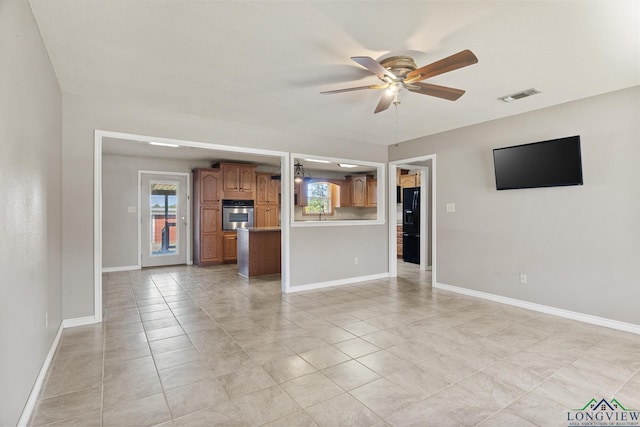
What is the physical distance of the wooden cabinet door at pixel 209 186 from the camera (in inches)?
285

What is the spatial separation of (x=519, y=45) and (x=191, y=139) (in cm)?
362

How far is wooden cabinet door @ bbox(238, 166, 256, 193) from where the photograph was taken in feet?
25.3

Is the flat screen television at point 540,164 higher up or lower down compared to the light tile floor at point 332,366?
higher up

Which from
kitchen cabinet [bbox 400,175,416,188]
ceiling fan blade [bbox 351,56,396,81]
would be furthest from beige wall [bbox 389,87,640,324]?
kitchen cabinet [bbox 400,175,416,188]

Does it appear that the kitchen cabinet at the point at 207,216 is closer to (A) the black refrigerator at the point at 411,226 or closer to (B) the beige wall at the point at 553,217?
(A) the black refrigerator at the point at 411,226

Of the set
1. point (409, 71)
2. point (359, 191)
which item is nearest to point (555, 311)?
point (409, 71)

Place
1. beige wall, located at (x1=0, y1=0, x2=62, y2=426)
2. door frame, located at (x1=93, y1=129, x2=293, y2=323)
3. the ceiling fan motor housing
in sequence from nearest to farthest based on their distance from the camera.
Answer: beige wall, located at (x1=0, y1=0, x2=62, y2=426) → the ceiling fan motor housing → door frame, located at (x1=93, y1=129, x2=293, y2=323)

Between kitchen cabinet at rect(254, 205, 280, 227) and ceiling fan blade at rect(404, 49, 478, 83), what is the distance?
5.88 metres

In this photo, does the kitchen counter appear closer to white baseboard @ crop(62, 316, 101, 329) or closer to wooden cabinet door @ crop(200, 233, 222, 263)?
wooden cabinet door @ crop(200, 233, 222, 263)

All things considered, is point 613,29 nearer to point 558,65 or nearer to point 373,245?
point 558,65

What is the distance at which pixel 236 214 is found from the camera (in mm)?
7711

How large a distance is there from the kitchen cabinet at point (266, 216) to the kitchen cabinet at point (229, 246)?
27.0 inches

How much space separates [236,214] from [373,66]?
5.93m

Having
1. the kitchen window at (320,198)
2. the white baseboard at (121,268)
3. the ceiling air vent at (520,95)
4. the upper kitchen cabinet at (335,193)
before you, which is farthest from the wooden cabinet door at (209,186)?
the ceiling air vent at (520,95)
